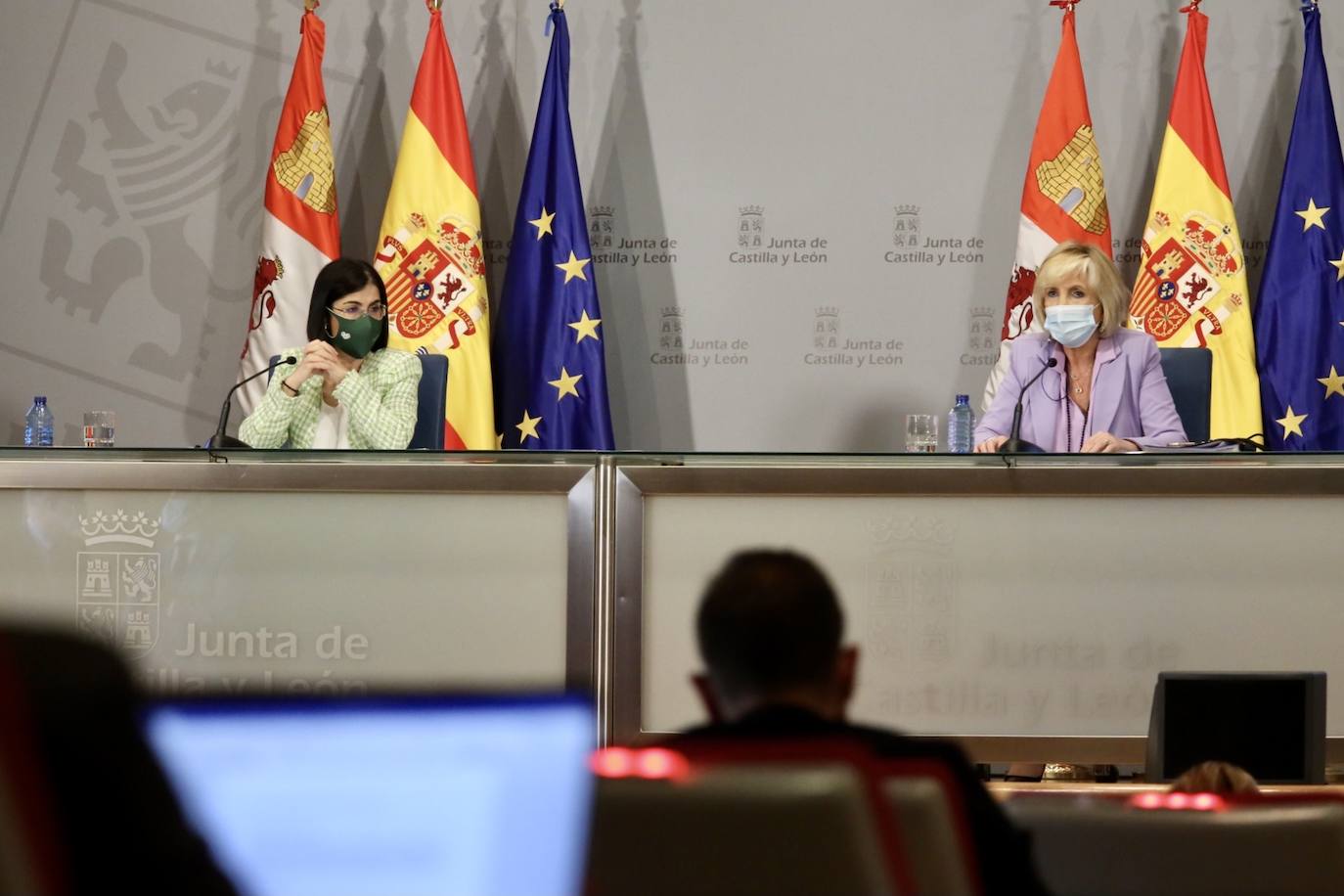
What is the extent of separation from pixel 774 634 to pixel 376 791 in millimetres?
151

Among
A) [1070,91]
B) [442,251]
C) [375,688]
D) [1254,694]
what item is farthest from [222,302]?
[375,688]

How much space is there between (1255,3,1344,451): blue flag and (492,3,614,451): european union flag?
222cm

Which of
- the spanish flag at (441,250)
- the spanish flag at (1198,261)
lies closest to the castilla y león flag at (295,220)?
the spanish flag at (441,250)

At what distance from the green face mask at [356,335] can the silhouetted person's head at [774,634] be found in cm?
308

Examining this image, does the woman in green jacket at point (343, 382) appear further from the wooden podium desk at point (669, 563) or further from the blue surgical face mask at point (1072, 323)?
the blue surgical face mask at point (1072, 323)

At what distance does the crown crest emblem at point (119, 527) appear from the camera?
7.26 ft

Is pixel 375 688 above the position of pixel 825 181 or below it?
below

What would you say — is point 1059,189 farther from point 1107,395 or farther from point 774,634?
point 774,634

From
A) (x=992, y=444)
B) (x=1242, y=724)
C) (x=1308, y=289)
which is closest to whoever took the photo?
(x=1242, y=724)

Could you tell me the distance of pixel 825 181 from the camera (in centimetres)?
475

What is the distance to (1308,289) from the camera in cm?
436

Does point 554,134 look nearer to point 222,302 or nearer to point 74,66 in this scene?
point 222,302

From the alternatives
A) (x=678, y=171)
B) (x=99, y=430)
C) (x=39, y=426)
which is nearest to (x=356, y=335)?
(x=99, y=430)

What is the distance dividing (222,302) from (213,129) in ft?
2.07
